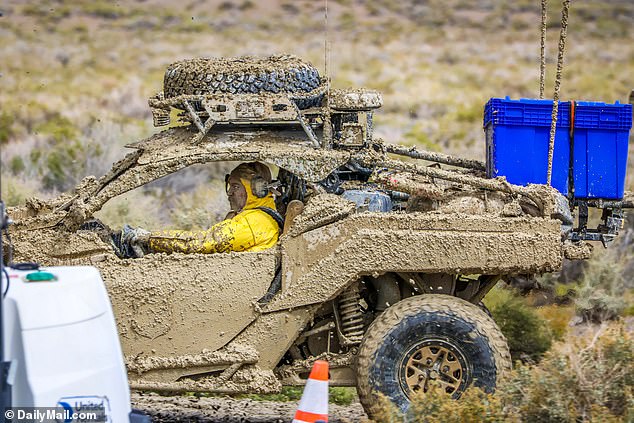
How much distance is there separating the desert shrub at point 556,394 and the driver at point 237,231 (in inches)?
63.0

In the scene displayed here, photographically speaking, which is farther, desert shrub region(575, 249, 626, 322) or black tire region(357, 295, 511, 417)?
desert shrub region(575, 249, 626, 322)

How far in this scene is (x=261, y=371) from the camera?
776cm

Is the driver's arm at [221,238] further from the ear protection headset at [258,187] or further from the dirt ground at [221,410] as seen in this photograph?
the dirt ground at [221,410]

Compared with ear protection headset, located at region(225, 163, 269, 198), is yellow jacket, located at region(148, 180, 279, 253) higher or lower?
lower

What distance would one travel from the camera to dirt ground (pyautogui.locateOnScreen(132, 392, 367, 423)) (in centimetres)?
898

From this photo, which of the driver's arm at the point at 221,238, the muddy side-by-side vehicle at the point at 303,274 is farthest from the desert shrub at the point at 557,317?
the driver's arm at the point at 221,238

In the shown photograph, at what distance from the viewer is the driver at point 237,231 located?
7891 mm

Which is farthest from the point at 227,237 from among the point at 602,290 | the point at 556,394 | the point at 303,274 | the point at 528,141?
the point at 602,290

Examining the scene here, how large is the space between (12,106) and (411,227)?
73.0 ft

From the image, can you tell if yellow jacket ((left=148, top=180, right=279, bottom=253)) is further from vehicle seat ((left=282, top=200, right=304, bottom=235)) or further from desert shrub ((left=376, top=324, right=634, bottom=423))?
desert shrub ((left=376, top=324, right=634, bottom=423))

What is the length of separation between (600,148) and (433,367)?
6.38 ft

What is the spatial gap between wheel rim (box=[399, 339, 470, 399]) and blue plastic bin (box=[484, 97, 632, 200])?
1.38 meters

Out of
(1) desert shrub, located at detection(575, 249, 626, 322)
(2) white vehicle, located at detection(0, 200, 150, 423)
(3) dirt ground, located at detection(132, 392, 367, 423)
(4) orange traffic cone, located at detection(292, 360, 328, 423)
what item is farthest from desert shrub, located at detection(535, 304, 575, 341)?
(2) white vehicle, located at detection(0, 200, 150, 423)

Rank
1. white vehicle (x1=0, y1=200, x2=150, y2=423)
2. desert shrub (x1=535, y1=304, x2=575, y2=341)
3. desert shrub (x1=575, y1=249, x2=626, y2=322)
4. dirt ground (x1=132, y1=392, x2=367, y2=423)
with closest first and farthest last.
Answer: white vehicle (x1=0, y1=200, x2=150, y2=423)
dirt ground (x1=132, y1=392, x2=367, y2=423)
desert shrub (x1=535, y1=304, x2=575, y2=341)
desert shrub (x1=575, y1=249, x2=626, y2=322)
